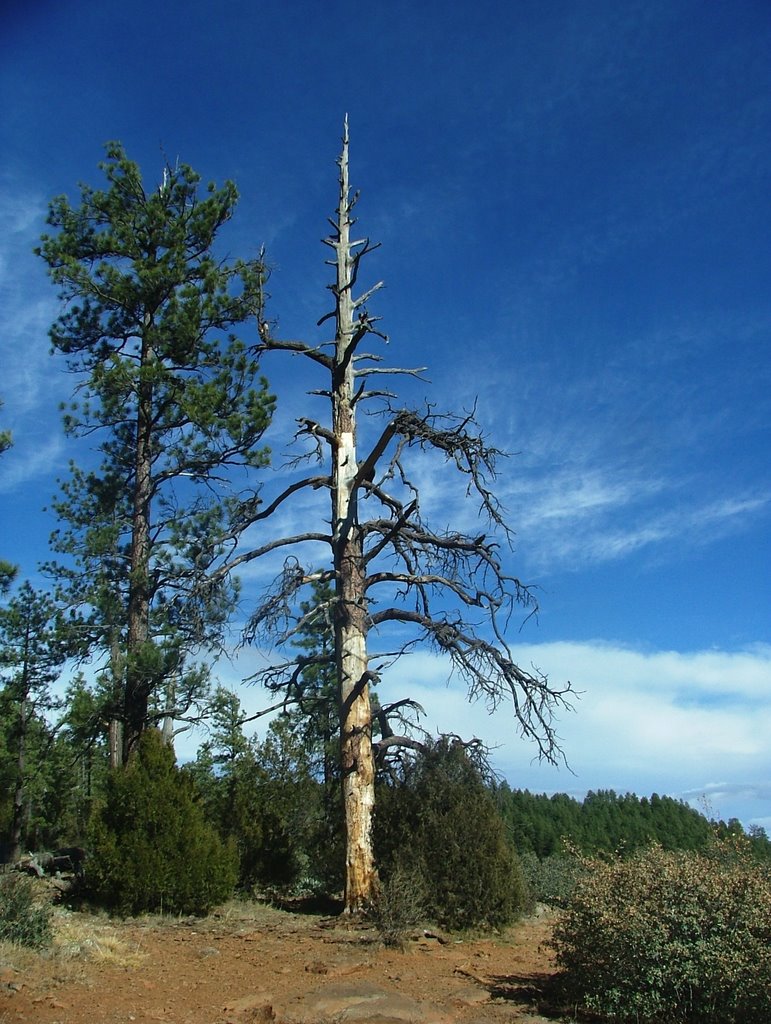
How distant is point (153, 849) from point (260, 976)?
4.02 meters

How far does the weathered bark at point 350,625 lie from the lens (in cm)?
1183

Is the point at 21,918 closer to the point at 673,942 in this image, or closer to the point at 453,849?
the point at 453,849

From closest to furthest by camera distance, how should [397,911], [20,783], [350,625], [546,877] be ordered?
[397,911] → [350,625] → [546,877] → [20,783]

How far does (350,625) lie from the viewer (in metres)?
12.9

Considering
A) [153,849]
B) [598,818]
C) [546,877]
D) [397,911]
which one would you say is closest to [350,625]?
[153,849]

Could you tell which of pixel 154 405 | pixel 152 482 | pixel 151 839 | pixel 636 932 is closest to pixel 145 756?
pixel 151 839

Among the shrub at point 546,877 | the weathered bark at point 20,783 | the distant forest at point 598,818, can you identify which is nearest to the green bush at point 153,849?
the shrub at point 546,877

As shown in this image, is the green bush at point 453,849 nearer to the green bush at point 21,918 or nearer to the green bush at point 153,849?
the green bush at point 153,849

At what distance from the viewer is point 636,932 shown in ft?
20.6

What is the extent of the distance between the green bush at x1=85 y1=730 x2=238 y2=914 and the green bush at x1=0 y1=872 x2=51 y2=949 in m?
3.04

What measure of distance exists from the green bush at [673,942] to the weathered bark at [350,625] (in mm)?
5240

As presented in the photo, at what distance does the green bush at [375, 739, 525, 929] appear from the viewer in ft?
35.9

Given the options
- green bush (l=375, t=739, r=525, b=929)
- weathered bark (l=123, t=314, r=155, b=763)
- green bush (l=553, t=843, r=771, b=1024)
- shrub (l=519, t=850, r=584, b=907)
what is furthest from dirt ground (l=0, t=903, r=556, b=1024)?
shrub (l=519, t=850, r=584, b=907)

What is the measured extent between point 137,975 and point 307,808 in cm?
1000
